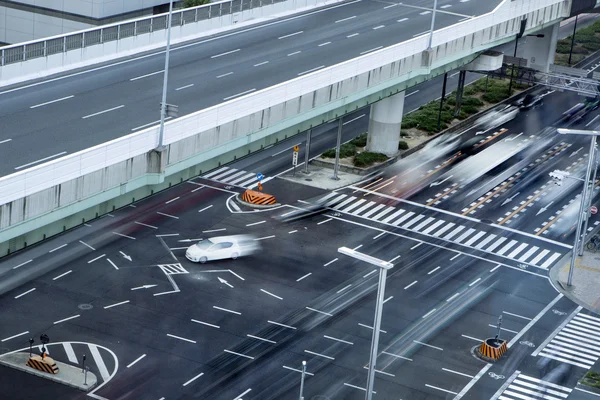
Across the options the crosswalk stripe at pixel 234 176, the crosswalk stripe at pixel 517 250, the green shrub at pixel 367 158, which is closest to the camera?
the crosswalk stripe at pixel 517 250

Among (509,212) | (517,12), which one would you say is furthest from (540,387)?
(517,12)

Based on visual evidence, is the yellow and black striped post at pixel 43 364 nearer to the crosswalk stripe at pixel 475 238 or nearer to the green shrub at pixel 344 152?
the crosswalk stripe at pixel 475 238

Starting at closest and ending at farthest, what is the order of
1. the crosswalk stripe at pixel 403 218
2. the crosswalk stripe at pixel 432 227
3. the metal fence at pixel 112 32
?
the metal fence at pixel 112 32 → the crosswalk stripe at pixel 432 227 → the crosswalk stripe at pixel 403 218

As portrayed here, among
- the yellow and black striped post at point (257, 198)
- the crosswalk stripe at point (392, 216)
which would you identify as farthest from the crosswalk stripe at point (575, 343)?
the yellow and black striped post at point (257, 198)

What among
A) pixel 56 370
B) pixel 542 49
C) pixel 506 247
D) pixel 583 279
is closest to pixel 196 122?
pixel 56 370

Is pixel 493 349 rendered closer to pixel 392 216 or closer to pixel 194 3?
pixel 392 216

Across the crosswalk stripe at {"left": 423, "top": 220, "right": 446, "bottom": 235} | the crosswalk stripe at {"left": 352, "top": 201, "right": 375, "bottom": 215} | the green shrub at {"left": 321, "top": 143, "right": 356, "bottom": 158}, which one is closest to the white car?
the crosswalk stripe at {"left": 352, "top": 201, "right": 375, "bottom": 215}

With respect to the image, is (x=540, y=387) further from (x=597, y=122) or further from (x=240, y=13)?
(x=597, y=122)
